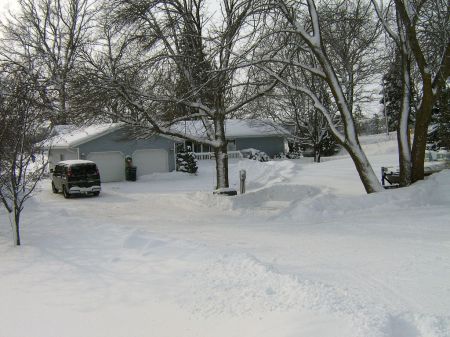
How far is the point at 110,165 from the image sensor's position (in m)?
29.9

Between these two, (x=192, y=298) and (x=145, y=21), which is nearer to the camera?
(x=192, y=298)

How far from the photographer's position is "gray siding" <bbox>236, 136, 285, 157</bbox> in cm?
4378

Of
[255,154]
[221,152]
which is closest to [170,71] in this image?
[221,152]

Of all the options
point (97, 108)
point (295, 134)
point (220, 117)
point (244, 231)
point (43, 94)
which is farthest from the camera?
point (295, 134)

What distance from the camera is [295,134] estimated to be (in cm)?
4272

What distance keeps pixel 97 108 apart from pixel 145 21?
3602 millimetres

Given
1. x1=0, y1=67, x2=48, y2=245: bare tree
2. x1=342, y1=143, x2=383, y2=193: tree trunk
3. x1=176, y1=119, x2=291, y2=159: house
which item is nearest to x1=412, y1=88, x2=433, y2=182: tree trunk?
x1=342, y1=143, x2=383, y2=193: tree trunk

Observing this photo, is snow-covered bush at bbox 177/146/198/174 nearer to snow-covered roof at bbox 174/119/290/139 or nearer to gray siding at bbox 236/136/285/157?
snow-covered roof at bbox 174/119/290/139

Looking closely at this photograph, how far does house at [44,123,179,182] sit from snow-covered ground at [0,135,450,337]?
1565 centimetres

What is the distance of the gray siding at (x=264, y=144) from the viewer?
144 ft

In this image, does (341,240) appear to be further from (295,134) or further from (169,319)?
(295,134)

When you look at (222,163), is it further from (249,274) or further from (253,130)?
(253,130)

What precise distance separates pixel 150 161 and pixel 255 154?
40.2 feet

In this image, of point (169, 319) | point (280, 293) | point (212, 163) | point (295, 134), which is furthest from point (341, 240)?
point (295, 134)
